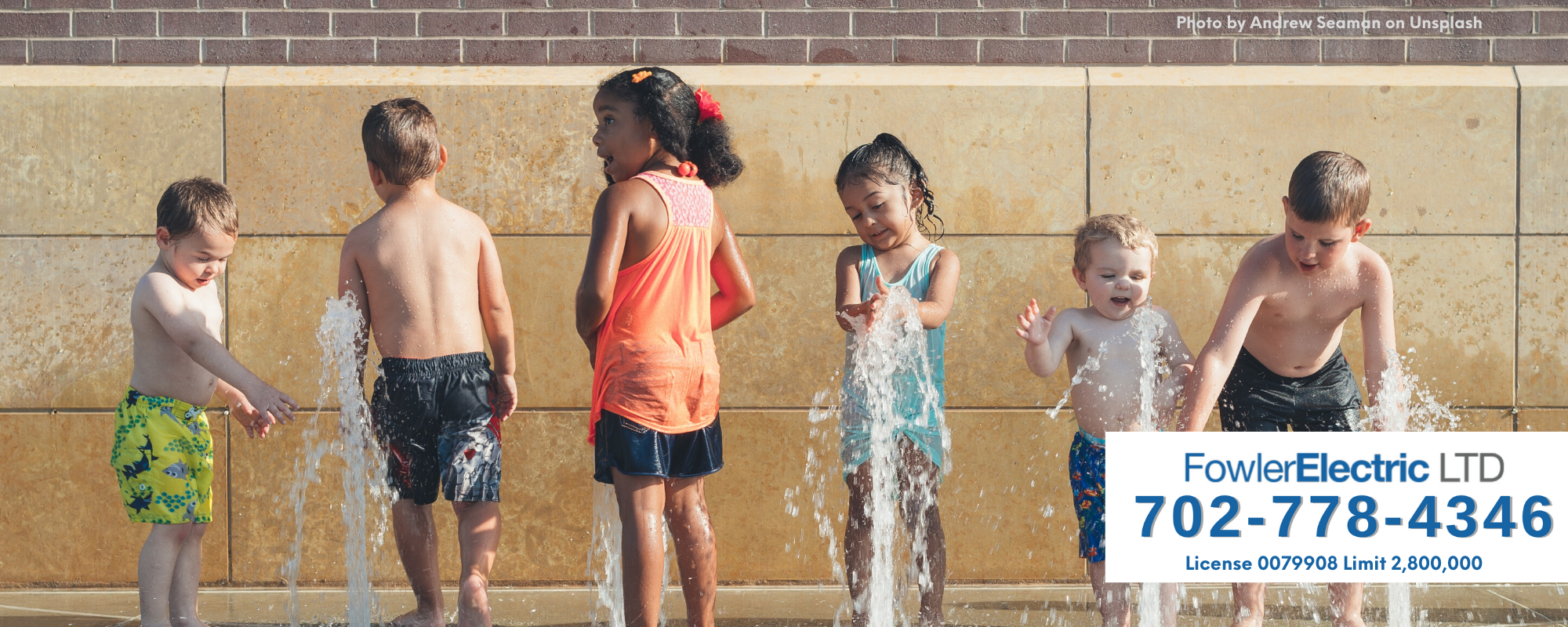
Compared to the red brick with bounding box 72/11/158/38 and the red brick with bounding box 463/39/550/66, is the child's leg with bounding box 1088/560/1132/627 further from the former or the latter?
the red brick with bounding box 72/11/158/38

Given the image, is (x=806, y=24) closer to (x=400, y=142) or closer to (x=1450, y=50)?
(x=400, y=142)

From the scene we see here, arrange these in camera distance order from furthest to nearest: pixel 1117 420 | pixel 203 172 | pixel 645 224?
pixel 203 172 → pixel 1117 420 → pixel 645 224

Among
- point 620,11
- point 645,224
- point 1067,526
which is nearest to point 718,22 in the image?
point 620,11

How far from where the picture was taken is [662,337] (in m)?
2.82

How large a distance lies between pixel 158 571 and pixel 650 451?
1.46 meters

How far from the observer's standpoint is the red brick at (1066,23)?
4195mm

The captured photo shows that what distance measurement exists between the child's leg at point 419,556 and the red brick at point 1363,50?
11.4 feet

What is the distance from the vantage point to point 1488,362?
13.4ft

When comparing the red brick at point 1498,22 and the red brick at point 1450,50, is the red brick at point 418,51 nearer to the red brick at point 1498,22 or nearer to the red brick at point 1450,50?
the red brick at point 1450,50

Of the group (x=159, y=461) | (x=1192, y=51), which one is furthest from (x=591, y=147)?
(x=1192, y=51)

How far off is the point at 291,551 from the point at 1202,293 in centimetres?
339

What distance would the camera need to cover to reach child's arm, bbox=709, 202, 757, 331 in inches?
121

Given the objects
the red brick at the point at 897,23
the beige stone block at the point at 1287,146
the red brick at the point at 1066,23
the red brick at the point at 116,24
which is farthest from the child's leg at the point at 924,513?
the red brick at the point at 116,24

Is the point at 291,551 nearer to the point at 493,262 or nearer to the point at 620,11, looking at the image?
the point at 493,262
